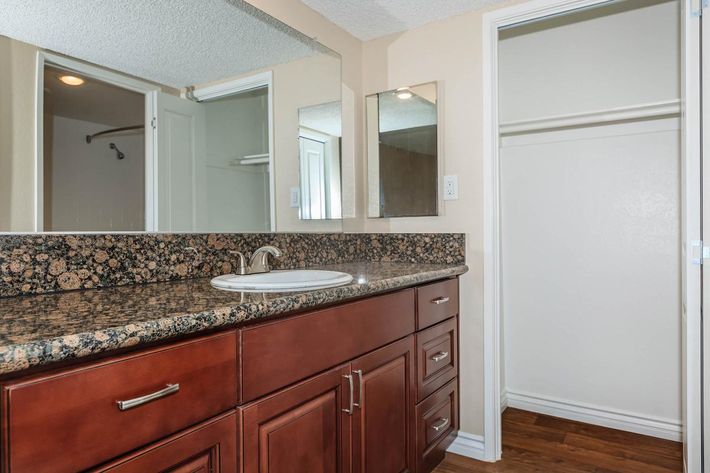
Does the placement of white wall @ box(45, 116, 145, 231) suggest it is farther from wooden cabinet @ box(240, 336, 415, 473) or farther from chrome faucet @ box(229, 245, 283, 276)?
wooden cabinet @ box(240, 336, 415, 473)

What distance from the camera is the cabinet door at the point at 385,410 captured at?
1308 millimetres

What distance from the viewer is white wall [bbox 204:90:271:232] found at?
157 cm

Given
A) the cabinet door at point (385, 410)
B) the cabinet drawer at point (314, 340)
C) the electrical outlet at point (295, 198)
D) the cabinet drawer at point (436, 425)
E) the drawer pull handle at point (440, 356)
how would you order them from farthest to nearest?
the electrical outlet at point (295, 198), the drawer pull handle at point (440, 356), the cabinet drawer at point (436, 425), the cabinet door at point (385, 410), the cabinet drawer at point (314, 340)

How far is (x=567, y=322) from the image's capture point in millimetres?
2449

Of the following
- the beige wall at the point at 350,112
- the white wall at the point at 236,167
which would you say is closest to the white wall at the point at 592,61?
the beige wall at the point at 350,112

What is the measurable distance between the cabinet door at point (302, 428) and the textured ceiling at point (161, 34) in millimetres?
1031

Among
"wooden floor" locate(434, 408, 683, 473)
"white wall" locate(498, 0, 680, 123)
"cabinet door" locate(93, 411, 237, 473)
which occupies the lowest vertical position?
"wooden floor" locate(434, 408, 683, 473)

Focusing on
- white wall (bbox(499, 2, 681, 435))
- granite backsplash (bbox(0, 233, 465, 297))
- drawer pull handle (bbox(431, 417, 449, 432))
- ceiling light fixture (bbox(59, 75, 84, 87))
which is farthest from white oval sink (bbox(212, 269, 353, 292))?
white wall (bbox(499, 2, 681, 435))

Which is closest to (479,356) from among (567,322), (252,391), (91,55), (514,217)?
(567,322)

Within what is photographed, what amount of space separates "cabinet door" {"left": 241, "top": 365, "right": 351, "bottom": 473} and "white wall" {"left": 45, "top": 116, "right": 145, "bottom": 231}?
2.24 ft

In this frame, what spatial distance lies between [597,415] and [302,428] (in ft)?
6.36

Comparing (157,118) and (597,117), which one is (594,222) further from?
(157,118)

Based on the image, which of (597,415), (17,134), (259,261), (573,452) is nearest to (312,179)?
(259,261)

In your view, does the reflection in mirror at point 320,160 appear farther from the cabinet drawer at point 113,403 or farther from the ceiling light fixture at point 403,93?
the cabinet drawer at point 113,403
